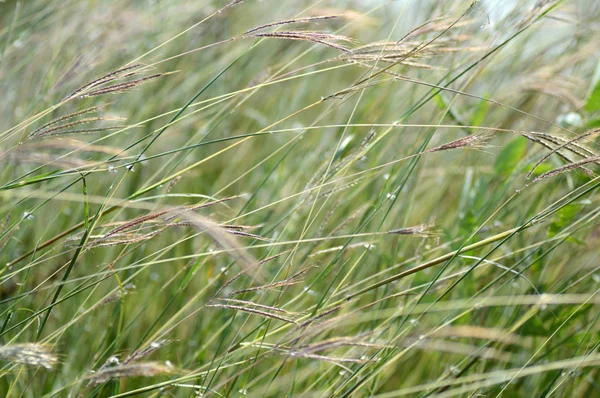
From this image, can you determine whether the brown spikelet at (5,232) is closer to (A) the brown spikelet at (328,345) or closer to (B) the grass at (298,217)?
(B) the grass at (298,217)

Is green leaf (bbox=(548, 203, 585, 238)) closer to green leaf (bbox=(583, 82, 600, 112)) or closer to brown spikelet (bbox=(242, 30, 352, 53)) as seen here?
green leaf (bbox=(583, 82, 600, 112))

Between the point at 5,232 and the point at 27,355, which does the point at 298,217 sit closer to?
the point at 5,232

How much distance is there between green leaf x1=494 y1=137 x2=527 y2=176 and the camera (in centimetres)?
169

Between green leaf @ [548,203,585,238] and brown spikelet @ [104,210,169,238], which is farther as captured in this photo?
green leaf @ [548,203,585,238]

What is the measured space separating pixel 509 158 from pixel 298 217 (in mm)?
628

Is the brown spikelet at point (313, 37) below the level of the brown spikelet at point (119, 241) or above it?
above

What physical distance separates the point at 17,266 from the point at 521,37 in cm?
183

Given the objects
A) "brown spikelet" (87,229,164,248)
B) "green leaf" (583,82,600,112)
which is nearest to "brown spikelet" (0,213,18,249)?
"brown spikelet" (87,229,164,248)

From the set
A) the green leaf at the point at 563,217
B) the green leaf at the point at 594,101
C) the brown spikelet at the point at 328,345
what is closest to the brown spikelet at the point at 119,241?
the brown spikelet at the point at 328,345

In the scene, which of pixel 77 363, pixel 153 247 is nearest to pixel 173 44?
pixel 153 247

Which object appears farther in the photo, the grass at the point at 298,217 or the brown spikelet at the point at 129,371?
the grass at the point at 298,217

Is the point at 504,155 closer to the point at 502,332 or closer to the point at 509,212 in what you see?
the point at 509,212

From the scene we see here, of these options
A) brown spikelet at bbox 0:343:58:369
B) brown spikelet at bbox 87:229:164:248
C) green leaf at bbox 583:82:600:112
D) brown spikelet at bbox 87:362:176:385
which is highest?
brown spikelet at bbox 87:229:164:248

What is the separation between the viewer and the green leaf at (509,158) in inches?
66.4
